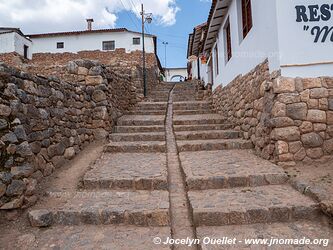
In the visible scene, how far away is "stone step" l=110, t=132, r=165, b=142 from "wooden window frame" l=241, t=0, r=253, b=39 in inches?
129

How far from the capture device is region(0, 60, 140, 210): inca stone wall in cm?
303

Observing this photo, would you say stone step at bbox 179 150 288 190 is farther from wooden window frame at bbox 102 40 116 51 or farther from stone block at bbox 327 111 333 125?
wooden window frame at bbox 102 40 116 51

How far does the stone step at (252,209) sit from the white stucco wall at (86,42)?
19013mm

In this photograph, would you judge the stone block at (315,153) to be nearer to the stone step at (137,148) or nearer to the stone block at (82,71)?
the stone step at (137,148)

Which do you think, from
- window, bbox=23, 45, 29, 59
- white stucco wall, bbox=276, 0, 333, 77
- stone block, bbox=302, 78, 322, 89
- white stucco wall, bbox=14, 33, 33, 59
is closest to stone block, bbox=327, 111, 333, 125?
stone block, bbox=302, 78, 322, 89

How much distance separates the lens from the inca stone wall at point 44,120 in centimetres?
303

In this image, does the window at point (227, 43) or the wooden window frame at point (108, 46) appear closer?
the window at point (227, 43)

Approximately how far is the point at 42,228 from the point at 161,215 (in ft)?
4.68

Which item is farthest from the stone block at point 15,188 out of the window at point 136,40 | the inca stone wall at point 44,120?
the window at point 136,40

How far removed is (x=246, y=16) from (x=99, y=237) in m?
5.60

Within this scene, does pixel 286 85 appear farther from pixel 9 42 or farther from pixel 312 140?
pixel 9 42

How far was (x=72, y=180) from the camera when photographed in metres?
3.97

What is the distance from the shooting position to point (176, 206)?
3.35 m

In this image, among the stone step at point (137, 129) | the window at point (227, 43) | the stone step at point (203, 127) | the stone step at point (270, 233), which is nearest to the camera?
the stone step at point (270, 233)
